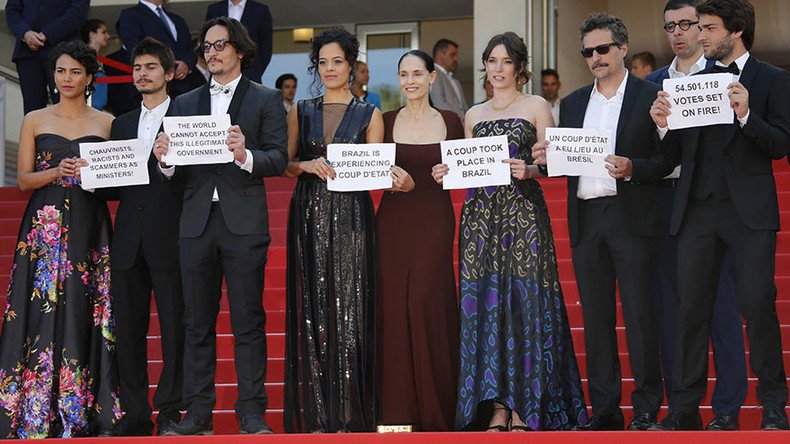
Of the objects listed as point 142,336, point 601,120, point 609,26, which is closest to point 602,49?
point 609,26

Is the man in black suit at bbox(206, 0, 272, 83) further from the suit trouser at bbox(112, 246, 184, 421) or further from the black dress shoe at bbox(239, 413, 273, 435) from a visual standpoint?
the black dress shoe at bbox(239, 413, 273, 435)

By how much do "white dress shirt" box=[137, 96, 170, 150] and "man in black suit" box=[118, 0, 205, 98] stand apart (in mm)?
2998

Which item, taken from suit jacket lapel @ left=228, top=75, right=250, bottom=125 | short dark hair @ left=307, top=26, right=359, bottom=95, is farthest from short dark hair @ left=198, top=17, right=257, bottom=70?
short dark hair @ left=307, top=26, right=359, bottom=95

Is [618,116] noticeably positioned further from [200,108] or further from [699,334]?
[200,108]

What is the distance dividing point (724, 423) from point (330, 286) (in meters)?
1.96

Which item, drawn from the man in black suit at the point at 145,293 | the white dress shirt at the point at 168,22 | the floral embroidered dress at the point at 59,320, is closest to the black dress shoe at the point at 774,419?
the man in black suit at the point at 145,293

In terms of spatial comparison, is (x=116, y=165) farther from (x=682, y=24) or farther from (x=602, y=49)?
(x=682, y=24)

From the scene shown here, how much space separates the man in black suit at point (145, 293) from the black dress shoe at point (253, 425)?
500mm

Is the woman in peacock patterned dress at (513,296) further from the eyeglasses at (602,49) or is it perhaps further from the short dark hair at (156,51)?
the short dark hair at (156,51)

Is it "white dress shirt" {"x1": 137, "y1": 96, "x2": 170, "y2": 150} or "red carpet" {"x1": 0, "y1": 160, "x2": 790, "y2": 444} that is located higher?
"white dress shirt" {"x1": 137, "y1": 96, "x2": 170, "y2": 150}

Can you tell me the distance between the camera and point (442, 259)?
6.19 metres

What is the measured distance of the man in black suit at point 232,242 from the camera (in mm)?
5973

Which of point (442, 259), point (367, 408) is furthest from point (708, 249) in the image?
point (367, 408)

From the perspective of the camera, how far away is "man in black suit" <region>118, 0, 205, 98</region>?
965cm
